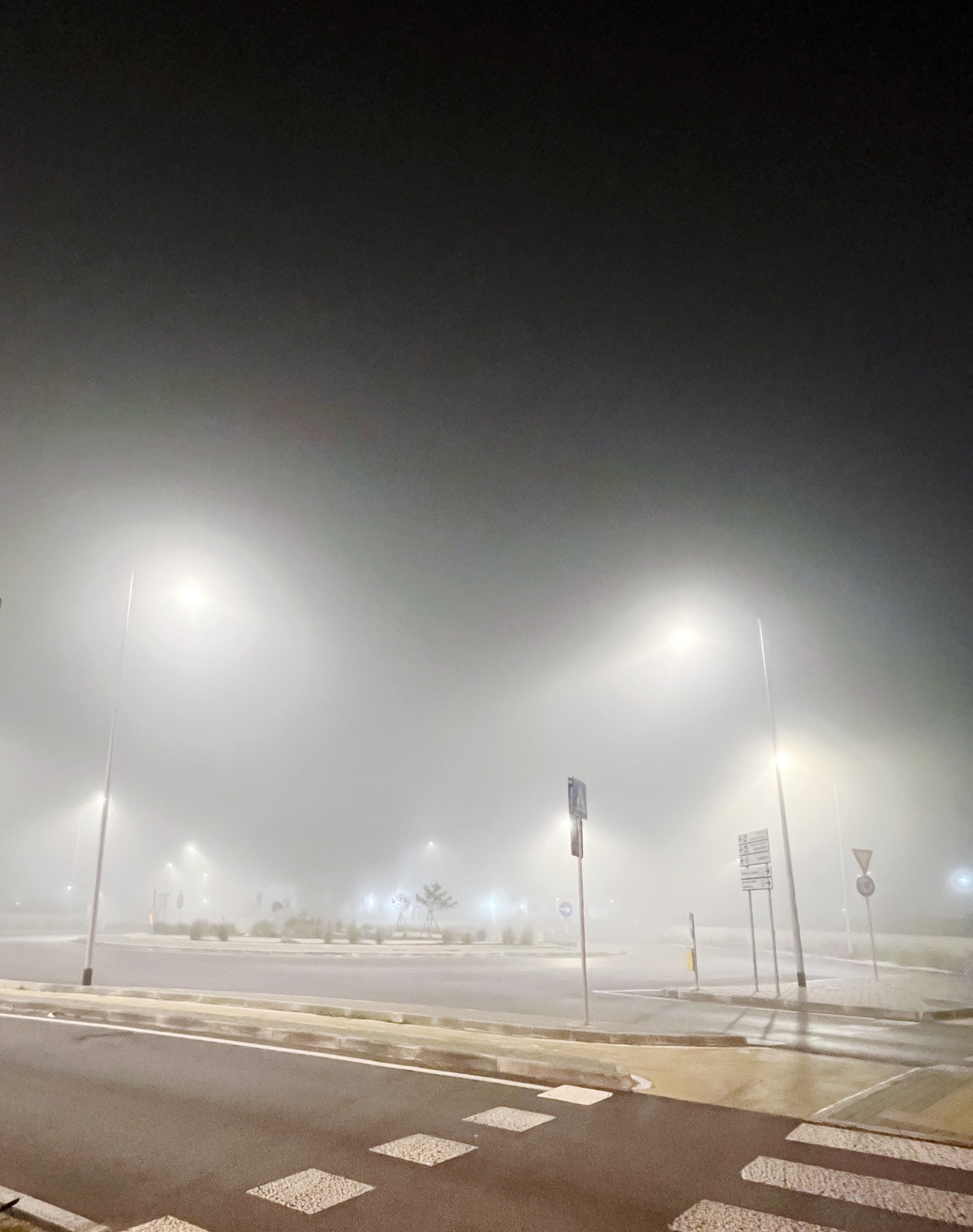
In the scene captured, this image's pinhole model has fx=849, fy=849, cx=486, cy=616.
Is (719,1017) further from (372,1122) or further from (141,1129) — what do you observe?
(141,1129)

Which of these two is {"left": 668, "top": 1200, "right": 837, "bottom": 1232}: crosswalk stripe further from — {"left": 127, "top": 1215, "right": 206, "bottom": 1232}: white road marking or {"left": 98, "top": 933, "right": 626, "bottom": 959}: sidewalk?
{"left": 98, "top": 933, "right": 626, "bottom": 959}: sidewalk

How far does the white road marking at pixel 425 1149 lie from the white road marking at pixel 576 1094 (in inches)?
67.3

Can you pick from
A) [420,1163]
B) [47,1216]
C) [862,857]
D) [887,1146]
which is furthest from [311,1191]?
[862,857]

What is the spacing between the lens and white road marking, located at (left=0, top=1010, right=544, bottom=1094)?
8447 mm

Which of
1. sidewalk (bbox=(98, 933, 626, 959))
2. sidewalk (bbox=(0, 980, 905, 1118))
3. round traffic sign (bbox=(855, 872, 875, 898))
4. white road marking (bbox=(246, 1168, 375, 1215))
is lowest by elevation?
sidewalk (bbox=(98, 933, 626, 959))

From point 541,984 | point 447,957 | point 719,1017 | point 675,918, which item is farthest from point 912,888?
point 719,1017

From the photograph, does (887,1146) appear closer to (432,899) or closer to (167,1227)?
(167,1227)

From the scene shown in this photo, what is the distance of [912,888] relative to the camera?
2904 inches

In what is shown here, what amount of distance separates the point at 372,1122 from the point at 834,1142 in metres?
3.50

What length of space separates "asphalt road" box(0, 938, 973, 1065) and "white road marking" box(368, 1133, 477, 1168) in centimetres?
596

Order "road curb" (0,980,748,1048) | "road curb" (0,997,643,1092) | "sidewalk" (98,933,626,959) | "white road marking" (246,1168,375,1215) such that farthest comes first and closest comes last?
"sidewalk" (98,933,626,959) → "road curb" (0,980,748,1048) → "road curb" (0,997,643,1092) → "white road marking" (246,1168,375,1215)

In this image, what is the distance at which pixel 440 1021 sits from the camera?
11820 mm

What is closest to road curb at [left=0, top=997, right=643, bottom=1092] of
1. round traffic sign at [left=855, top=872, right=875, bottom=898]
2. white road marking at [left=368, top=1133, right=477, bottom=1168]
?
white road marking at [left=368, top=1133, right=477, bottom=1168]

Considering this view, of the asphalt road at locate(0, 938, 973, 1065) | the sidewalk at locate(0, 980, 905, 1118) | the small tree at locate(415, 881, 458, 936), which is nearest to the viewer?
the sidewalk at locate(0, 980, 905, 1118)
